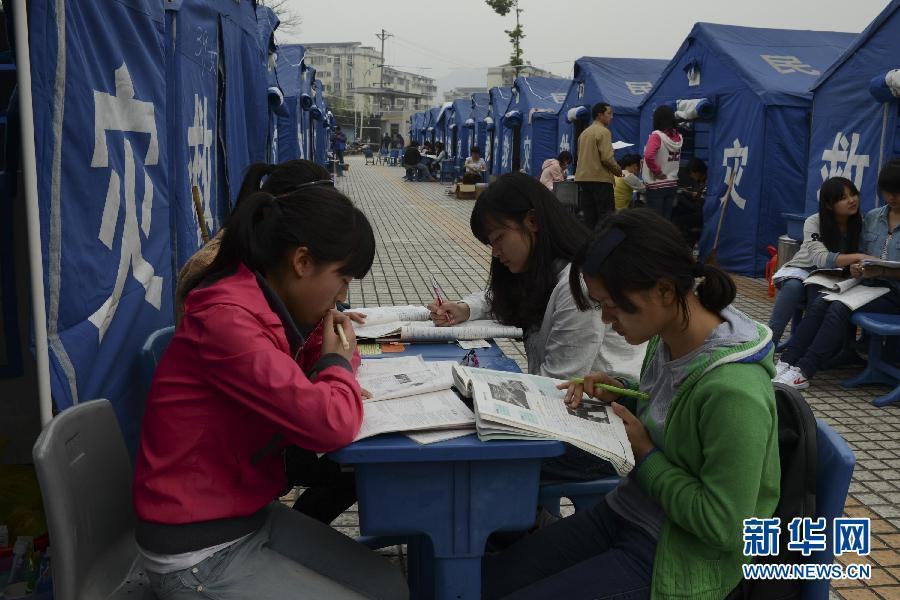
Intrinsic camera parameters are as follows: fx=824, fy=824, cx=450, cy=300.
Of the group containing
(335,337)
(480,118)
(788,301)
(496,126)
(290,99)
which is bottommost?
(788,301)

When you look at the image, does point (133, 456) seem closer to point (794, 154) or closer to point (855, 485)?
point (855, 485)

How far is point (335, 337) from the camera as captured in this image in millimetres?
2195

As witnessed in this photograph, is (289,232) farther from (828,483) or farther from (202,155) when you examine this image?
(202,155)

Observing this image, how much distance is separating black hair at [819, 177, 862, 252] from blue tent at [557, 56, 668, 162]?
7.67m

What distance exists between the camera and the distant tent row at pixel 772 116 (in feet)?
24.1

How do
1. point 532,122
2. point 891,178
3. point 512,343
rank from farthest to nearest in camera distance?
point 532,122, point 512,343, point 891,178

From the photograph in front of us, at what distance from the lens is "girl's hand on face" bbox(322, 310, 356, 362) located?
215 centimetres

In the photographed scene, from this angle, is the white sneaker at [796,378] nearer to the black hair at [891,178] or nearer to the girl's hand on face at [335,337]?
the black hair at [891,178]

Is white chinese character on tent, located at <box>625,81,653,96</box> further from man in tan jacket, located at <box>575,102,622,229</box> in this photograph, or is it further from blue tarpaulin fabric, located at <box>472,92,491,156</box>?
blue tarpaulin fabric, located at <box>472,92,491,156</box>

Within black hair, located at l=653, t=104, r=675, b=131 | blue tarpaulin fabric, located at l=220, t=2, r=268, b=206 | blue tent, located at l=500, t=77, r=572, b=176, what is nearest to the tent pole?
blue tarpaulin fabric, located at l=220, t=2, r=268, b=206

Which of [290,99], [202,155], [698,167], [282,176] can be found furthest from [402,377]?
[290,99]

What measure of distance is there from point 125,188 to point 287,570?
5.12ft

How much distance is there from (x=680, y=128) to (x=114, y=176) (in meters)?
10.4

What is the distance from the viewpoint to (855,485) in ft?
13.6
